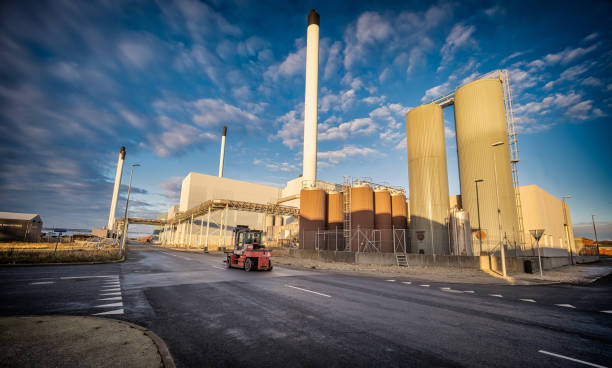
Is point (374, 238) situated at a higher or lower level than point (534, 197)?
lower

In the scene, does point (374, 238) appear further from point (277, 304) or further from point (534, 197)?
point (277, 304)

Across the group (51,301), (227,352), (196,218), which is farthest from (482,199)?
(196,218)

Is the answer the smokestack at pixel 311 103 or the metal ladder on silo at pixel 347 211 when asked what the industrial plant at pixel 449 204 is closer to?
the metal ladder on silo at pixel 347 211

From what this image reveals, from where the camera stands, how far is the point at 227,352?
4.36 m

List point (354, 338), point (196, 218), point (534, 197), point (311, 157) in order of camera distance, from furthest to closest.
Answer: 1. point (196, 218)
2. point (311, 157)
3. point (534, 197)
4. point (354, 338)

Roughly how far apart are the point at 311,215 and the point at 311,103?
20630 mm

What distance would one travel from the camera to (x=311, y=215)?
34.9 m

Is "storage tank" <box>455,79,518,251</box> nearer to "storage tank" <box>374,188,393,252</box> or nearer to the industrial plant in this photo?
the industrial plant

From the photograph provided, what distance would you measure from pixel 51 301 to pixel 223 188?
66525 millimetres

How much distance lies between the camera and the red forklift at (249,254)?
56.6 ft

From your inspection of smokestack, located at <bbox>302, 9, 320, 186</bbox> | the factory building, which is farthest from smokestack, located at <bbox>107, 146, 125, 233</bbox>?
smokestack, located at <bbox>302, 9, 320, 186</bbox>

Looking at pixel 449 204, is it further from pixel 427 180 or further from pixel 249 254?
pixel 249 254


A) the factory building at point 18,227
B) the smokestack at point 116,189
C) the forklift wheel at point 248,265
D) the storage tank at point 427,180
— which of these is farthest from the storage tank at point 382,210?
the smokestack at point 116,189

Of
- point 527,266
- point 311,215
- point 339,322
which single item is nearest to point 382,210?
A: point 311,215
